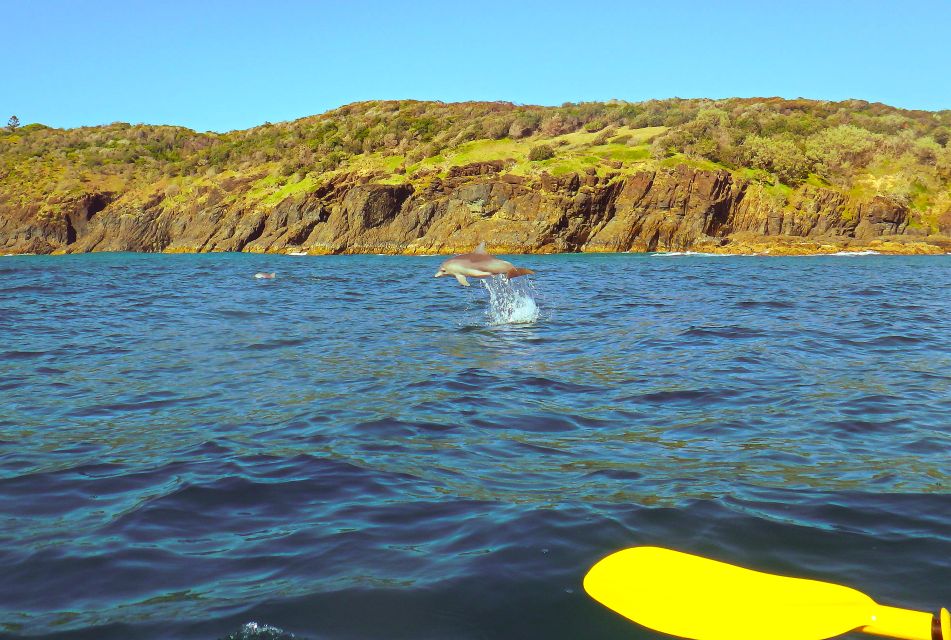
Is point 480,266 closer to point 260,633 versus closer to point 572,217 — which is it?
point 260,633

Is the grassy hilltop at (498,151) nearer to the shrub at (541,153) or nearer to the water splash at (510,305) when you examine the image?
the shrub at (541,153)

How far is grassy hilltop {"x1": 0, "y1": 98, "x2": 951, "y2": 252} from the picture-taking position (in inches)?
2606

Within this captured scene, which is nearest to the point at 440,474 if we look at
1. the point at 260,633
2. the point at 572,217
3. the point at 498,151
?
the point at 260,633

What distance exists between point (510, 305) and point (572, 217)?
4392 centimetres

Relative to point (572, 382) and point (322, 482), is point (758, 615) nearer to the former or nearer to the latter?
point (322, 482)

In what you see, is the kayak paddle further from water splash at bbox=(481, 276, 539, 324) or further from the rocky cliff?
the rocky cliff

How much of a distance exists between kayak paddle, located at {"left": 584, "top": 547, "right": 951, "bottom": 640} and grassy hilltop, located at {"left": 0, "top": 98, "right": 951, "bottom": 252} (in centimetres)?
6160

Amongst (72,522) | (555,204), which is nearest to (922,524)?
(72,522)

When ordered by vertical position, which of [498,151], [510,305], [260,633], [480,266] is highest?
[498,151]

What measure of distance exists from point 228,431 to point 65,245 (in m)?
80.5

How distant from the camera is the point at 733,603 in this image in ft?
11.8

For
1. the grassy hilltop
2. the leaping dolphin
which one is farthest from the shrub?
the leaping dolphin

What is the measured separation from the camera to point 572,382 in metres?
9.59

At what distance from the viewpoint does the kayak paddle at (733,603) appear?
3285 mm
